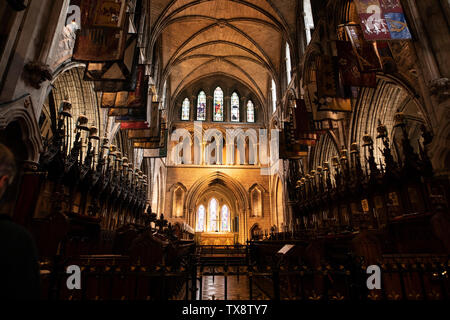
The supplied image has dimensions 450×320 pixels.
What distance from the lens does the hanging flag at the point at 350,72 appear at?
7.49 meters

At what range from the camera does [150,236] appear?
388cm

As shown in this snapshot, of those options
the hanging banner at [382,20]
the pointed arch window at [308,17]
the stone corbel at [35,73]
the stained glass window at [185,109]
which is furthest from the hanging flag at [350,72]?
the stained glass window at [185,109]

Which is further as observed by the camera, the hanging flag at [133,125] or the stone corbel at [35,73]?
the hanging flag at [133,125]

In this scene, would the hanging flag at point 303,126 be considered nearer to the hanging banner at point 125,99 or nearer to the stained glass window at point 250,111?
the hanging banner at point 125,99

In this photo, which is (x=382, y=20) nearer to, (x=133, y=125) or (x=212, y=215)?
(x=133, y=125)

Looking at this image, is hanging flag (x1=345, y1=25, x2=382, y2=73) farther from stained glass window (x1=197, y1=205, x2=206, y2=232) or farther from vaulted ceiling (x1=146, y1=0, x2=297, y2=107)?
stained glass window (x1=197, y1=205, x2=206, y2=232)

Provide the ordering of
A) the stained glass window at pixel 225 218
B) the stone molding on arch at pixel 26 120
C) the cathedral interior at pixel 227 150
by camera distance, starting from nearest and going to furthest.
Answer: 1. the cathedral interior at pixel 227 150
2. the stone molding on arch at pixel 26 120
3. the stained glass window at pixel 225 218

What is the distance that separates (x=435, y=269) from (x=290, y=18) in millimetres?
17092

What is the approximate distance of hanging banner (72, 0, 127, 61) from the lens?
16.8 feet

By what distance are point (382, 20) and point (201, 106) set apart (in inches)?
759

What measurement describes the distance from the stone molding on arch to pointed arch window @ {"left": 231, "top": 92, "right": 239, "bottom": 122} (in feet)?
65.1

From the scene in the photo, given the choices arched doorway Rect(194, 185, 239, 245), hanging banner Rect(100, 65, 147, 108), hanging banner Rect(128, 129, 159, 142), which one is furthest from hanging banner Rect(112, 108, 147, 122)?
arched doorway Rect(194, 185, 239, 245)

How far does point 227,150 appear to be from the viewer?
2298cm
